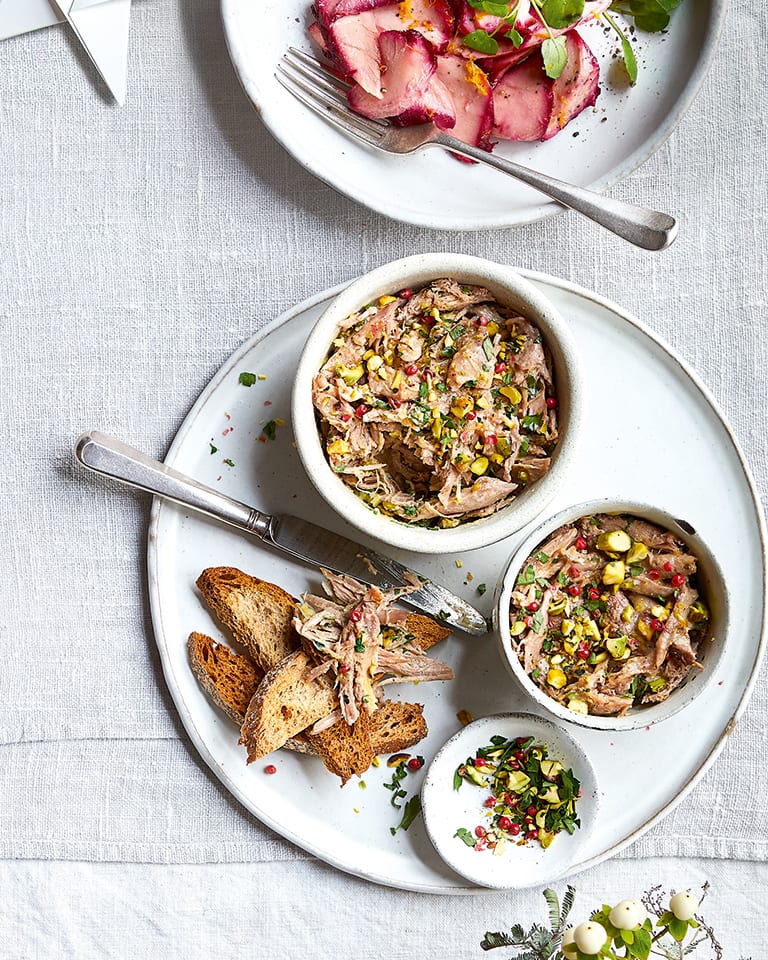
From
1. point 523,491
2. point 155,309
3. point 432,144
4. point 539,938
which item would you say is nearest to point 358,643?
point 523,491

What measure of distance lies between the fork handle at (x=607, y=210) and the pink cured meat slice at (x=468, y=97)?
85 mm

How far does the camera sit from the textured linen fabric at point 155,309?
1918 mm

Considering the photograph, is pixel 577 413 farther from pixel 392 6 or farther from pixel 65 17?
pixel 65 17

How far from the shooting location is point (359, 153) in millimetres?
1839

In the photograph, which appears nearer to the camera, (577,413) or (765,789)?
(577,413)

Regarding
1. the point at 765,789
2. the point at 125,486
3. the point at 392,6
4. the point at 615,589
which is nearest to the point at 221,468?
the point at 125,486

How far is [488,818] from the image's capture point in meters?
1.80

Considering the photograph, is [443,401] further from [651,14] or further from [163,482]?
[651,14]

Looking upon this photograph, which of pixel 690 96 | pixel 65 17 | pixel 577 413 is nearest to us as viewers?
pixel 577 413

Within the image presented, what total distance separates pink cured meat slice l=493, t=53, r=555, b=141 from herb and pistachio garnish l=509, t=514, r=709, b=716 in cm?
74

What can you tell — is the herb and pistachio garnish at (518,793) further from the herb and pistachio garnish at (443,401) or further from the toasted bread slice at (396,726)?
the herb and pistachio garnish at (443,401)

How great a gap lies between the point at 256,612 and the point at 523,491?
0.55 metres

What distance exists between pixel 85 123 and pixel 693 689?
5.17 ft

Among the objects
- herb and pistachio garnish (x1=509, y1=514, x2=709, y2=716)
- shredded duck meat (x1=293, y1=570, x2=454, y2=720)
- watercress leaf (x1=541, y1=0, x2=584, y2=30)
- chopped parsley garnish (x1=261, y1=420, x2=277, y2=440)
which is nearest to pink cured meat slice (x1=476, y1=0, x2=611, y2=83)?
watercress leaf (x1=541, y1=0, x2=584, y2=30)
